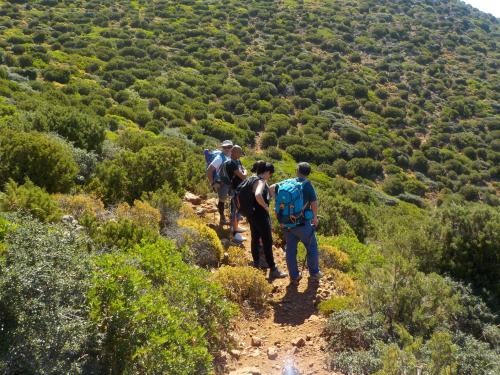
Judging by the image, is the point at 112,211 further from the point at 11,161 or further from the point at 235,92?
the point at 235,92

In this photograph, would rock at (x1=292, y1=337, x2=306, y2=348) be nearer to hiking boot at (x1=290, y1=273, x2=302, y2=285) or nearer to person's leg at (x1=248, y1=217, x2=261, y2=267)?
hiking boot at (x1=290, y1=273, x2=302, y2=285)

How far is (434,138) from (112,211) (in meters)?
26.0

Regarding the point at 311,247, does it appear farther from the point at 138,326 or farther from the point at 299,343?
the point at 138,326

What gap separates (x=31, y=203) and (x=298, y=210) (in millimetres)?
3110

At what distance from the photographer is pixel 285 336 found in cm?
501

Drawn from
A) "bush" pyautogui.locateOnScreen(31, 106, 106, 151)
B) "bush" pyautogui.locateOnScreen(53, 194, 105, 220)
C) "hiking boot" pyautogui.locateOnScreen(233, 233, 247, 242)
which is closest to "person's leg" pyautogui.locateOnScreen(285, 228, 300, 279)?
"hiking boot" pyautogui.locateOnScreen(233, 233, 247, 242)

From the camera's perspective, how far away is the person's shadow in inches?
212

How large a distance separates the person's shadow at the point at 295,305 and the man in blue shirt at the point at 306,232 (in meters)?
0.14

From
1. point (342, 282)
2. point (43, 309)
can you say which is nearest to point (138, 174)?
point (342, 282)

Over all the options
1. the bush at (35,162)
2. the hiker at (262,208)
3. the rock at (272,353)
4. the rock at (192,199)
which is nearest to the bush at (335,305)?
the rock at (272,353)

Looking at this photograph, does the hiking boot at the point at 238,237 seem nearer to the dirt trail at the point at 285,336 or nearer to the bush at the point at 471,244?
the dirt trail at the point at 285,336

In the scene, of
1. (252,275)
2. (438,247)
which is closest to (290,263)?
(252,275)

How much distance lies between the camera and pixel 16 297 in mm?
2842

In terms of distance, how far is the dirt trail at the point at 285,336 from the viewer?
4422 millimetres
